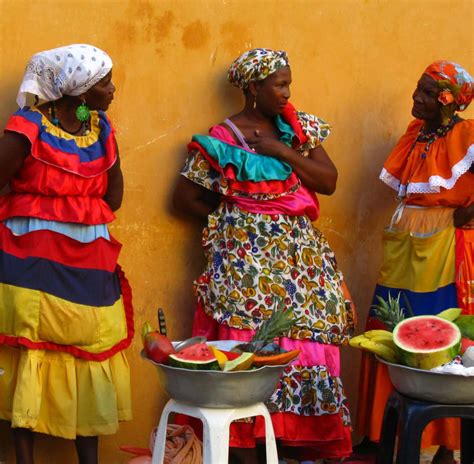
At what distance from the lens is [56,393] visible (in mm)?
5129

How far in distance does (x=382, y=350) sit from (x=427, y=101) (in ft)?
6.39

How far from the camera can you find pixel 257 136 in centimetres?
587

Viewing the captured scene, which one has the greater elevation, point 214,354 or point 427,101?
point 427,101

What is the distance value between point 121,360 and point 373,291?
2.04 m

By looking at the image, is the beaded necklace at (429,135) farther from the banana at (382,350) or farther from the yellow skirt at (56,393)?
the yellow skirt at (56,393)

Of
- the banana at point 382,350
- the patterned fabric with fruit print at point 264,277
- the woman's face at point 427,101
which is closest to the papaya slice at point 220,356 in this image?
the banana at point 382,350

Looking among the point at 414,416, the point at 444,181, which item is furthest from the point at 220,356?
the point at 444,181

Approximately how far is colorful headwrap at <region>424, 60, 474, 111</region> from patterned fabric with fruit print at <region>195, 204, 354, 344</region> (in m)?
1.16

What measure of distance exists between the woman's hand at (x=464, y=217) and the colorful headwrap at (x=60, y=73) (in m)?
2.29

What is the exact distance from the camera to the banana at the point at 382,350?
4672mm

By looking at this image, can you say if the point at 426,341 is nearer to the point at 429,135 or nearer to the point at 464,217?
the point at 464,217

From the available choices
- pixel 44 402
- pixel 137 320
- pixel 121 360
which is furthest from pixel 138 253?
pixel 44 402

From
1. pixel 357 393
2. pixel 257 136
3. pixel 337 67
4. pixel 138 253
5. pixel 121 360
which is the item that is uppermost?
pixel 337 67

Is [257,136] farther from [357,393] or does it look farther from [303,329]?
[357,393]
